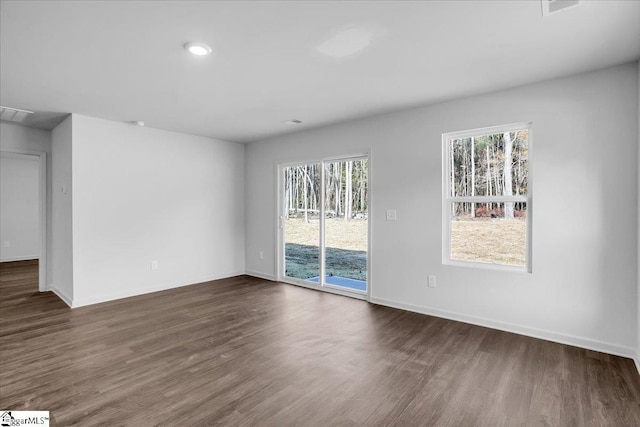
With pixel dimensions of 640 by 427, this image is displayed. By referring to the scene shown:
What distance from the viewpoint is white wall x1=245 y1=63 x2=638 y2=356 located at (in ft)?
9.04

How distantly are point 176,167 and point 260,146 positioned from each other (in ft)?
4.69

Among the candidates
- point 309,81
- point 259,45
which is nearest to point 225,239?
point 309,81

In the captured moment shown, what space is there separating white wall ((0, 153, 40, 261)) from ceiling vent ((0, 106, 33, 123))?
12.6 ft

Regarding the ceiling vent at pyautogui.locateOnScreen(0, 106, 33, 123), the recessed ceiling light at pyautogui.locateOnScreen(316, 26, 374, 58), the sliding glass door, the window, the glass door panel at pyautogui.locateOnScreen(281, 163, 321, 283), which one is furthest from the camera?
the glass door panel at pyautogui.locateOnScreen(281, 163, 321, 283)

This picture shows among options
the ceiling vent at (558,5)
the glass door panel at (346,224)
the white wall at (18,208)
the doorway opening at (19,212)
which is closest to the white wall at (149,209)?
the glass door panel at (346,224)

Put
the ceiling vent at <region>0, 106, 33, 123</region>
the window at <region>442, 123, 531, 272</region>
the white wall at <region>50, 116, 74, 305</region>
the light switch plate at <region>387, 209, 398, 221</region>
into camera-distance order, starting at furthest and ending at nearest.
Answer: the white wall at <region>50, 116, 74, 305</region> → the light switch plate at <region>387, 209, 398, 221</region> → the ceiling vent at <region>0, 106, 33, 123</region> → the window at <region>442, 123, 531, 272</region>

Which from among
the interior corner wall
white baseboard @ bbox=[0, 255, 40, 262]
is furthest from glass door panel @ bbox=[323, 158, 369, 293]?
white baseboard @ bbox=[0, 255, 40, 262]

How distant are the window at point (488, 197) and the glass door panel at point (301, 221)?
203 cm

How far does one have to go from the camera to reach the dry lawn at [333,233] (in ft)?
15.2

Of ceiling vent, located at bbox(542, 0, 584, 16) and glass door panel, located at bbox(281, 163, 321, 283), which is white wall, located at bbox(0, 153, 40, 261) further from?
A: ceiling vent, located at bbox(542, 0, 584, 16)

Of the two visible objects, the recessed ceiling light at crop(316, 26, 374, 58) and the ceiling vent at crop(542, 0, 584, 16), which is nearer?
the ceiling vent at crop(542, 0, 584, 16)

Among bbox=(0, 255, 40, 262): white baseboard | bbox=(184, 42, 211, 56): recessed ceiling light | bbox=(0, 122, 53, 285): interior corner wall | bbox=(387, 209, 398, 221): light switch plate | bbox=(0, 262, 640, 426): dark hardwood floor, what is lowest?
bbox=(0, 262, 640, 426): dark hardwood floor

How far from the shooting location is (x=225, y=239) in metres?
5.83

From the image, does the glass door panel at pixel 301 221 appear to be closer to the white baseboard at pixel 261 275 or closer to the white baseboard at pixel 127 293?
the white baseboard at pixel 261 275
